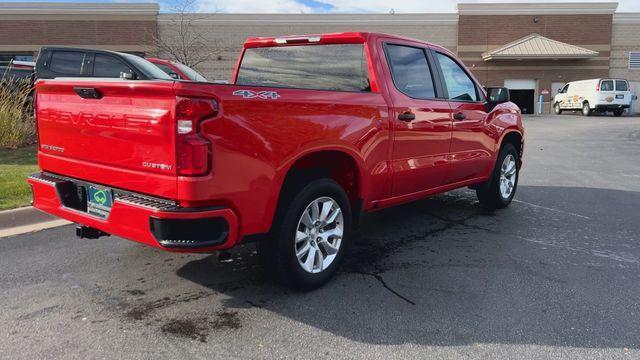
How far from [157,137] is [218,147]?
359mm

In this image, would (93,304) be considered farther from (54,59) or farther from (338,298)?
(54,59)

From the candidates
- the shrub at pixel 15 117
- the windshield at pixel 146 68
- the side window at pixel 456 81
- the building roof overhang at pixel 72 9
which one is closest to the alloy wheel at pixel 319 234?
the side window at pixel 456 81

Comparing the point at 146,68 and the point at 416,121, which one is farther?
the point at 146,68

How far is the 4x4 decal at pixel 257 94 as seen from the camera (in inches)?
126

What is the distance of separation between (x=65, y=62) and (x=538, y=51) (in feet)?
99.4

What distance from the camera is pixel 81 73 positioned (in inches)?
441

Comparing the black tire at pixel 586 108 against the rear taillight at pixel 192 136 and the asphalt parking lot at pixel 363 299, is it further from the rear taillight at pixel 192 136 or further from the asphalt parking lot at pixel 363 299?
the rear taillight at pixel 192 136

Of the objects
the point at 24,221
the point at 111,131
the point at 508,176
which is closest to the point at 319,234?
the point at 111,131

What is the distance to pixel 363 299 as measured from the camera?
3.80m

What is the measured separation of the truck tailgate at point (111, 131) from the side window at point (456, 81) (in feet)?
10.7

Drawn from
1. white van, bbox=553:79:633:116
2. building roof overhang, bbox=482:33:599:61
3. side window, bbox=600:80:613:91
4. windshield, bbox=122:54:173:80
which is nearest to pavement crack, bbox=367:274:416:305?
windshield, bbox=122:54:173:80

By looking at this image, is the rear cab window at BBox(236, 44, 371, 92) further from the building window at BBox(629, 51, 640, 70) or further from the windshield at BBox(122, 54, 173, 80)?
the building window at BBox(629, 51, 640, 70)

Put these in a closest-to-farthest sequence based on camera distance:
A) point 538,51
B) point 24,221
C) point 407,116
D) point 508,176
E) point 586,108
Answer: point 407,116 < point 24,221 < point 508,176 < point 586,108 < point 538,51

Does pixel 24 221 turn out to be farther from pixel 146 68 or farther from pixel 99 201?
pixel 146 68
